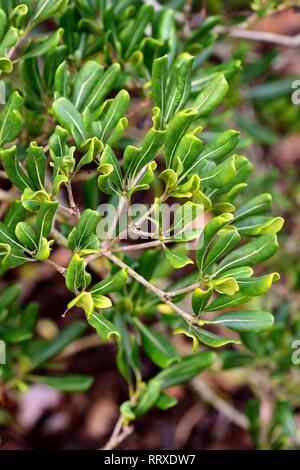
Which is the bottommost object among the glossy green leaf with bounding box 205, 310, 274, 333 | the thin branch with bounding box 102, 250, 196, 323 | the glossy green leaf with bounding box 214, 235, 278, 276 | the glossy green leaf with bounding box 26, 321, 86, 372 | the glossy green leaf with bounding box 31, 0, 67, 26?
the glossy green leaf with bounding box 26, 321, 86, 372

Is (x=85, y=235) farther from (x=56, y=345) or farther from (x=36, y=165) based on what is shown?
(x=56, y=345)

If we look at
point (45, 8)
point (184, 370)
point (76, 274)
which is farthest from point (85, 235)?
point (184, 370)

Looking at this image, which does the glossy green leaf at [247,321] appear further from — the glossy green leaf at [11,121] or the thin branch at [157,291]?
the glossy green leaf at [11,121]

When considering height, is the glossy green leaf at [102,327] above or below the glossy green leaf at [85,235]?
below

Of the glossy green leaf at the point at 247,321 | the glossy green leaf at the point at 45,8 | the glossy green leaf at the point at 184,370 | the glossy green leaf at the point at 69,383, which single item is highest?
the glossy green leaf at the point at 45,8

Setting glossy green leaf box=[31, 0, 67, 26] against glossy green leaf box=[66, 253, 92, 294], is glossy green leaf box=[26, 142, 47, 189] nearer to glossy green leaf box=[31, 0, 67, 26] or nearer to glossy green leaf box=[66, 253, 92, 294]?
glossy green leaf box=[66, 253, 92, 294]

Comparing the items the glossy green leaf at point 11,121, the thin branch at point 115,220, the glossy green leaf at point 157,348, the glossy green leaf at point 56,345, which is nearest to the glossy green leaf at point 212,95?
the thin branch at point 115,220

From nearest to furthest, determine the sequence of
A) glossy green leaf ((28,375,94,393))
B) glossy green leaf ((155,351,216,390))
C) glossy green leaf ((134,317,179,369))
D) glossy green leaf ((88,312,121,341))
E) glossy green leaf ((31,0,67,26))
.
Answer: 1. glossy green leaf ((88,312,121,341))
2. glossy green leaf ((31,0,67,26))
3. glossy green leaf ((134,317,179,369))
4. glossy green leaf ((155,351,216,390))
5. glossy green leaf ((28,375,94,393))

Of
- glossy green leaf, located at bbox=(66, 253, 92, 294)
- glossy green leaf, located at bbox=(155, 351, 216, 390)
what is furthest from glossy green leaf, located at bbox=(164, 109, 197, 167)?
glossy green leaf, located at bbox=(155, 351, 216, 390)

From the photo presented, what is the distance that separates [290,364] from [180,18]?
1031 mm

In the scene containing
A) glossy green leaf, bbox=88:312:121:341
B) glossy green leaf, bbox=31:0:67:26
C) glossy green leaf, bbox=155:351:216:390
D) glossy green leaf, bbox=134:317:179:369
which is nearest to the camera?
glossy green leaf, bbox=88:312:121:341

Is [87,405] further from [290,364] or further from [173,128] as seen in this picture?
[173,128]
